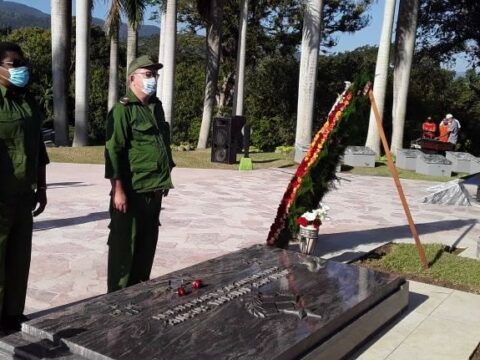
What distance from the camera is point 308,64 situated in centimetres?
1623

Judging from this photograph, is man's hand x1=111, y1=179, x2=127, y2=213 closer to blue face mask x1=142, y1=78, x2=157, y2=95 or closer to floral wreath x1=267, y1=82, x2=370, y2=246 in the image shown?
blue face mask x1=142, y1=78, x2=157, y2=95

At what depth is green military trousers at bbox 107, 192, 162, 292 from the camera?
412 centimetres

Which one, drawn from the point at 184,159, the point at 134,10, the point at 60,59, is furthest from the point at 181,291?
the point at 134,10

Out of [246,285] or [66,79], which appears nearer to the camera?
[246,285]

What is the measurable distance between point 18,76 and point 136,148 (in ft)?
3.12

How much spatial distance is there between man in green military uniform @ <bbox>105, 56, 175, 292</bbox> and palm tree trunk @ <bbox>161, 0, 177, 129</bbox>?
39.3 ft

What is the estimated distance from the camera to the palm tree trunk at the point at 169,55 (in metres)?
16.3

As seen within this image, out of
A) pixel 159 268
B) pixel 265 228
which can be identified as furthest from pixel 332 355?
pixel 265 228

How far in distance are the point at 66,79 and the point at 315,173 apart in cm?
1326

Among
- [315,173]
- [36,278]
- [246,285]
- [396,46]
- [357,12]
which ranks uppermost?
[357,12]

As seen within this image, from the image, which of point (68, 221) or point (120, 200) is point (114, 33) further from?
point (120, 200)

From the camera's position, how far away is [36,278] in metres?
5.21

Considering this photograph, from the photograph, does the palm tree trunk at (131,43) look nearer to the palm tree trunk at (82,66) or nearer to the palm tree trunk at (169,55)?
the palm tree trunk at (82,66)

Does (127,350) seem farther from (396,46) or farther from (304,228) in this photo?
(396,46)
